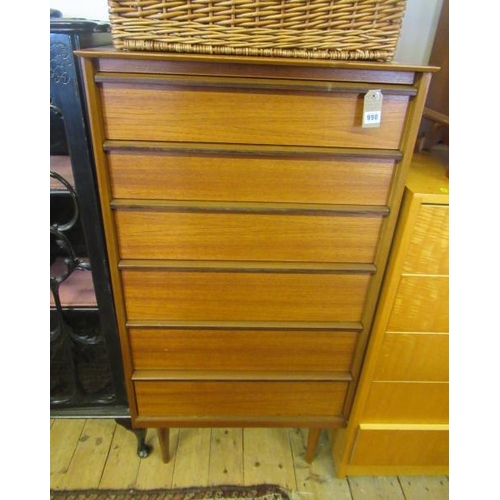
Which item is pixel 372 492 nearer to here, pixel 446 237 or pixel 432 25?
pixel 446 237

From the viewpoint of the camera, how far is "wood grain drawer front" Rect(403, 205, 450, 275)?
0.79m

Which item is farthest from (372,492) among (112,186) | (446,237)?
(112,186)

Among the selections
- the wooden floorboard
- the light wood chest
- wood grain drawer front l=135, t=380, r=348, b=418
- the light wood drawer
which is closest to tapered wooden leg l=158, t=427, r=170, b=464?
the wooden floorboard

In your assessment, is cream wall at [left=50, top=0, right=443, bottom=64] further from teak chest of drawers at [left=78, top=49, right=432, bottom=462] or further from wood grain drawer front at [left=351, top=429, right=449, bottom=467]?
wood grain drawer front at [left=351, top=429, right=449, bottom=467]

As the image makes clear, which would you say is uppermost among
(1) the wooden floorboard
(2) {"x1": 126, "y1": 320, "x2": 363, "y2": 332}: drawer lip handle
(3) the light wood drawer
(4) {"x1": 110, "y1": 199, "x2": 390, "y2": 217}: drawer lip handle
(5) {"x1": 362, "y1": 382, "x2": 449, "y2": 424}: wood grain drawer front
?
(4) {"x1": 110, "y1": 199, "x2": 390, "y2": 217}: drawer lip handle

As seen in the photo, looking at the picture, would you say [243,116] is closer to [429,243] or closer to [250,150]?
[250,150]

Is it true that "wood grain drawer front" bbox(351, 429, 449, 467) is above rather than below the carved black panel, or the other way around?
below

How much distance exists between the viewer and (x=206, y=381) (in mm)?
984

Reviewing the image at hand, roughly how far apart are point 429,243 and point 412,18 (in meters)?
0.70

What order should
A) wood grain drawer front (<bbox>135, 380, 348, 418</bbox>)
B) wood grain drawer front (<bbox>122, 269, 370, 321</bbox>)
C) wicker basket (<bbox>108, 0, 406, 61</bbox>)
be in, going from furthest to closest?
1. wood grain drawer front (<bbox>135, 380, 348, 418</bbox>)
2. wood grain drawer front (<bbox>122, 269, 370, 321</bbox>)
3. wicker basket (<bbox>108, 0, 406, 61</bbox>)

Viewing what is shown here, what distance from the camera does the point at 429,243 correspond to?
0.81 metres

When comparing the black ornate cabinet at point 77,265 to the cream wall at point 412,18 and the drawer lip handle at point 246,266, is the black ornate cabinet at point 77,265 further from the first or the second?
the cream wall at point 412,18

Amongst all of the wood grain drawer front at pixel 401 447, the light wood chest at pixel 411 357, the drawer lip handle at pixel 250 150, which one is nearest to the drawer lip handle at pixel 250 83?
the drawer lip handle at pixel 250 150

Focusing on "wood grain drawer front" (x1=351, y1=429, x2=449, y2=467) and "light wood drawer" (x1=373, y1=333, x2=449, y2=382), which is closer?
"light wood drawer" (x1=373, y1=333, x2=449, y2=382)
